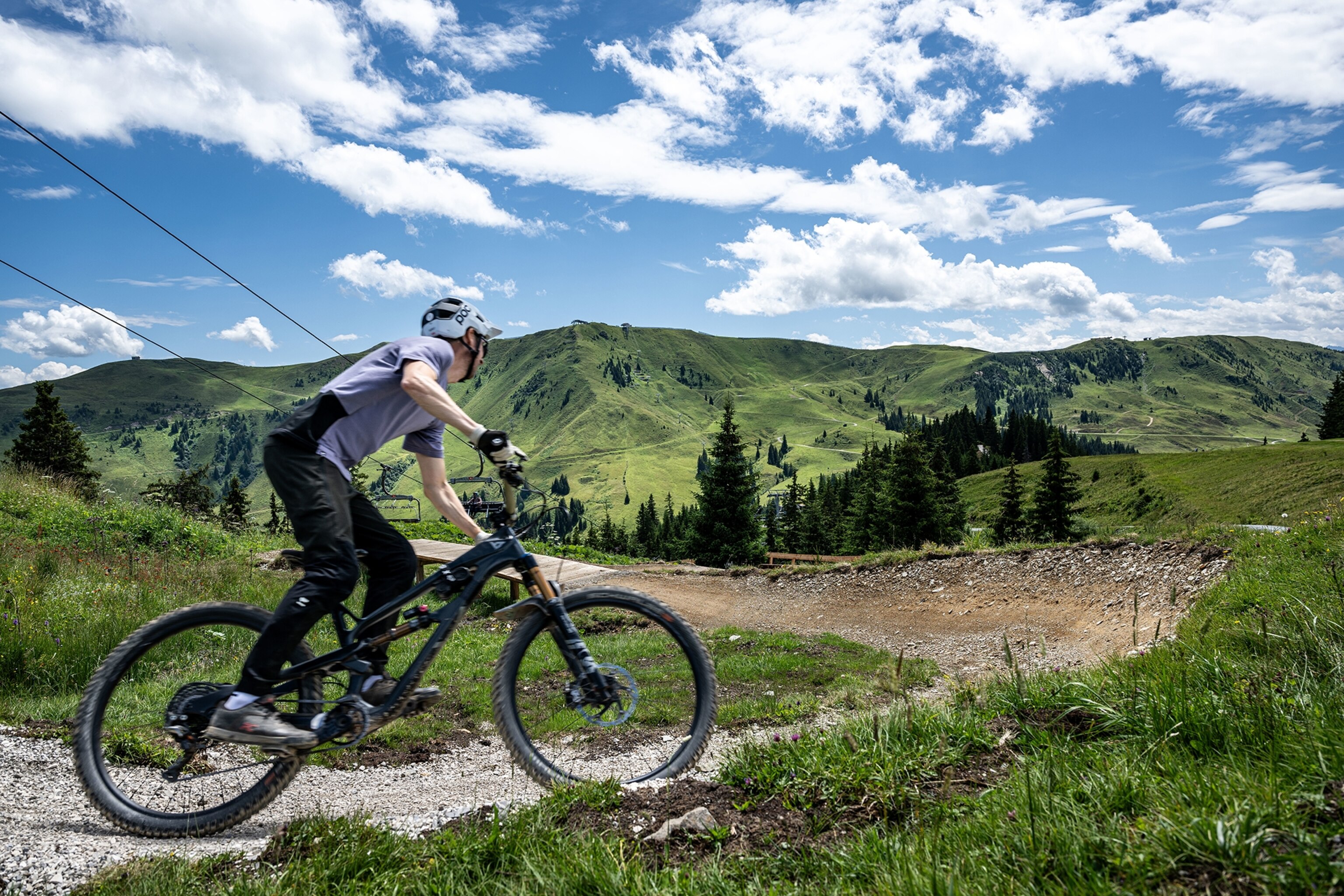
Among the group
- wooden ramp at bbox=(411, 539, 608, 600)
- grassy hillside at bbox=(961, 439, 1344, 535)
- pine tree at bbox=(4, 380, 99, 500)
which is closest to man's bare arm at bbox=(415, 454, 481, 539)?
wooden ramp at bbox=(411, 539, 608, 600)

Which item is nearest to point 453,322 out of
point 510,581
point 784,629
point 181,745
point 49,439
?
point 181,745

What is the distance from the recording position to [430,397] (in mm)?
4195

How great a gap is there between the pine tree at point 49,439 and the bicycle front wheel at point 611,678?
58009 mm

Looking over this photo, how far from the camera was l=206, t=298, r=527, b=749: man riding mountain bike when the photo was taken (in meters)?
4.21

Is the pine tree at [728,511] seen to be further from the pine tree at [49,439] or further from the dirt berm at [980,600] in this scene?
the pine tree at [49,439]

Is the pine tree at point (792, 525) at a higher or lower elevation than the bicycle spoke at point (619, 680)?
lower

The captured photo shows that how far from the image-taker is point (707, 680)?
471 cm

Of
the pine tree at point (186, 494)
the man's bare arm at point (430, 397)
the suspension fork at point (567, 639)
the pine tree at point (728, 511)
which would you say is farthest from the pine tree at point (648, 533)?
the man's bare arm at point (430, 397)

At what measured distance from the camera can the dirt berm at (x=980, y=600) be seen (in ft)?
43.3

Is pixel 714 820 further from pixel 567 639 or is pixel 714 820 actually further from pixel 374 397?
pixel 374 397

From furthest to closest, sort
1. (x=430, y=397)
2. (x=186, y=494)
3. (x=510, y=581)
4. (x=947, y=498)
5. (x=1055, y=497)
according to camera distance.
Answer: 1. (x=947, y=498)
2. (x=1055, y=497)
3. (x=186, y=494)
4. (x=510, y=581)
5. (x=430, y=397)

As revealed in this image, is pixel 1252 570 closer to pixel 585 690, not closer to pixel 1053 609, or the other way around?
pixel 1053 609

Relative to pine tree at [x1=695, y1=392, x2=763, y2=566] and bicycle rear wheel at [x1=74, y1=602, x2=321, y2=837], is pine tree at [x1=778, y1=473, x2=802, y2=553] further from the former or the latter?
bicycle rear wheel at [x1=74, y1=602, x2=321, y2=837]

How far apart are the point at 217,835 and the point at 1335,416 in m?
119
